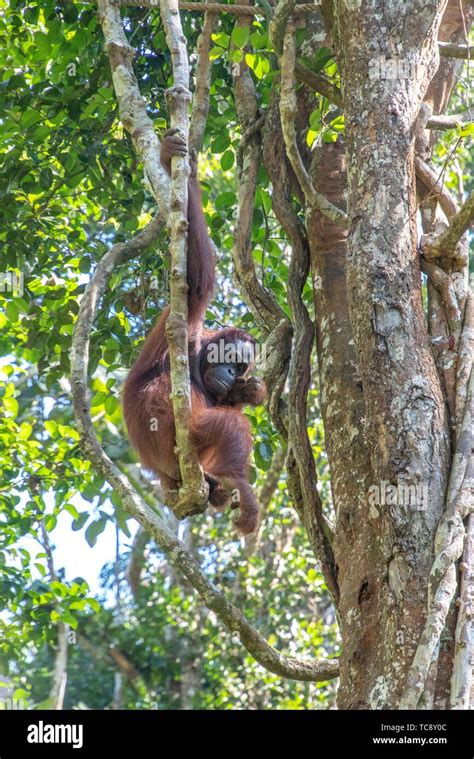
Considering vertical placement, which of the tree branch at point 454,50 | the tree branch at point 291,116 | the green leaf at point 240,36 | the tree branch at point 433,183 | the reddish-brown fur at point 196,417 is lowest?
the reddish-brown fur at point 196,417

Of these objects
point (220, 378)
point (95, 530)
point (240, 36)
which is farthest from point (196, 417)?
point (240, 36)

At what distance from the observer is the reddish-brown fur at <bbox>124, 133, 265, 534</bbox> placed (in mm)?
4031

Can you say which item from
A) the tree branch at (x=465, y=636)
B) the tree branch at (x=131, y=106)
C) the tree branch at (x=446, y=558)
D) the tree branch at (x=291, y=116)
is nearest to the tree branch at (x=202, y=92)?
the tree branch at (x=131, y=106)

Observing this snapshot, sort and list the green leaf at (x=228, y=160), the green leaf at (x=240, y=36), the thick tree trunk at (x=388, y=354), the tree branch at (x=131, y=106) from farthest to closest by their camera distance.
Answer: the green leaf at (x=228, y=160) < the green leaf at (x=240, y=36) < the tree branch at (x=131, y=106) < the thick tree trunk at (x=388, y=354)

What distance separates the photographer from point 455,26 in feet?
13.8

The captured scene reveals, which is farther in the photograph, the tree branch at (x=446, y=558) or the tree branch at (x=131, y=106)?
the tree branch at (x=131, y=106)

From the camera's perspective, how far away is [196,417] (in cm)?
416

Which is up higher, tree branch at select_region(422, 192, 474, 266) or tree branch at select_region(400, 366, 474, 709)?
tree branch at select_region(422, 192, 474, 266)

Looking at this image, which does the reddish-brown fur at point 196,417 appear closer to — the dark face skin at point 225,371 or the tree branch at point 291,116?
the dark face skin at point 225,371

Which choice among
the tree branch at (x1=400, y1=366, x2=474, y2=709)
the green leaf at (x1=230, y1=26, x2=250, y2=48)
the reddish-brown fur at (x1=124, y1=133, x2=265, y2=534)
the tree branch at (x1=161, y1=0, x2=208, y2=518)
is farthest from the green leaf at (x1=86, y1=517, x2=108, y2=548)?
the tree branch at (x1=400, y1=366, x2=474, y2=709)

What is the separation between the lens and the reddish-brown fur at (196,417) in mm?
4031

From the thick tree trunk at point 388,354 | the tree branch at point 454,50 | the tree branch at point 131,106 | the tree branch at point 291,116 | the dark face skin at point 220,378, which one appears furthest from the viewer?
the dark face skin at point 220,378

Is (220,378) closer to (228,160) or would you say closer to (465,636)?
(228,160)

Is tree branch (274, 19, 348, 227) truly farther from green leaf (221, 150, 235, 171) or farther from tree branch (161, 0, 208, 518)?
green leaf (221, 150, 235, 171)
